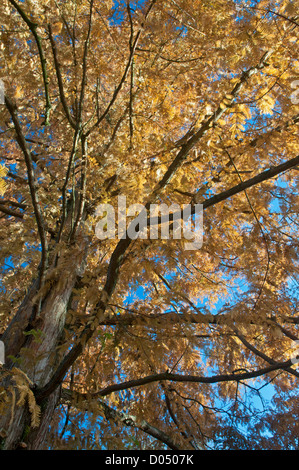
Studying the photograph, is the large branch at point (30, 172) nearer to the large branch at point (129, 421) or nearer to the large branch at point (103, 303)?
the large branch at point (103, 303)

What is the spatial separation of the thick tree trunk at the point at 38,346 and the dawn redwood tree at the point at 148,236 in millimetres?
14

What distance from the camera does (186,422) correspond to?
9.85 feet

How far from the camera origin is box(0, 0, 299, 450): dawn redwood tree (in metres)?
2.07

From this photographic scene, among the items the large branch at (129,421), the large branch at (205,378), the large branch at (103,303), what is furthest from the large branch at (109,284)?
the large branch at (129,421)

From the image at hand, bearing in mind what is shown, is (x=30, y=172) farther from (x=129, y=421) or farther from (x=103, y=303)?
(x=129, y=421)

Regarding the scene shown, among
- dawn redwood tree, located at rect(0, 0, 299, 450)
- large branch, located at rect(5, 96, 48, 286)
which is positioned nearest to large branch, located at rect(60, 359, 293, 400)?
dawn redwood tree, located at rect(0, 0, 299, 450)

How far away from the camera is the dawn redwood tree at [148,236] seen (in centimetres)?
207

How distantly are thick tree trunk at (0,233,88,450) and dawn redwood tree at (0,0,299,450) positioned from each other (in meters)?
0.01

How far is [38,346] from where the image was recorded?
2.38 m

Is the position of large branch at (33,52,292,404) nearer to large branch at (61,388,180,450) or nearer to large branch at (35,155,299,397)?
large branch at (35,155,299,397)

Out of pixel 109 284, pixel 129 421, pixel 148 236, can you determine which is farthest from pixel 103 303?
pixel 129 421

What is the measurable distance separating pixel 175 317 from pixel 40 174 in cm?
225

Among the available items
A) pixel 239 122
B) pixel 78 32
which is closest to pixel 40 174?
pixel 78 32

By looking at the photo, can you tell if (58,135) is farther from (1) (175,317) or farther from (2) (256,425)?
(2) (256,425)
